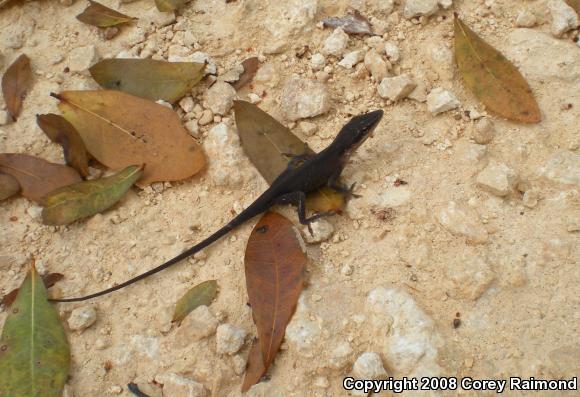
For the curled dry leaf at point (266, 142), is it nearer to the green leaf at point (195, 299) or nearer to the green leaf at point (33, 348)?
the green leaf at point (195, 299)

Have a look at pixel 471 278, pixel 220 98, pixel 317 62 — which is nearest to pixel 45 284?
pixel 220 98

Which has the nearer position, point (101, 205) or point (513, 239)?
point (513, 239)

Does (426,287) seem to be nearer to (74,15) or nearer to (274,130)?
(274,130)

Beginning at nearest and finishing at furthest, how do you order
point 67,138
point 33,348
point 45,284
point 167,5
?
point 33,348
point 45,284
point 67,138
point 167,5

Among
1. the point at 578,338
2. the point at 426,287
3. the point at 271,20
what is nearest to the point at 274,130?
the point at 271,20

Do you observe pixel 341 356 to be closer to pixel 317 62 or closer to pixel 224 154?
pixel 224 154

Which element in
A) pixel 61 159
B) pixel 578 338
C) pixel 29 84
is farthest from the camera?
pixel 29 84
